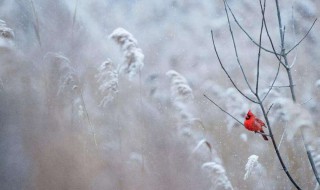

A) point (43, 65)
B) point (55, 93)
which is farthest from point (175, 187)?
point (43, 65)

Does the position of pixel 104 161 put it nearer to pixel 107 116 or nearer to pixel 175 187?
pixel 107 116

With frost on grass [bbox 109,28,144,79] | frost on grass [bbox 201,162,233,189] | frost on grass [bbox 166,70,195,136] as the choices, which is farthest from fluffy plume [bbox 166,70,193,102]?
frost on grass [bbox 201,162,233,189]

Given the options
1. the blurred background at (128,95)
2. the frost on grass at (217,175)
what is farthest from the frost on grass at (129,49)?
the frost on grass at (217,175)

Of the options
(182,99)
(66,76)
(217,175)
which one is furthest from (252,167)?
(66,76)

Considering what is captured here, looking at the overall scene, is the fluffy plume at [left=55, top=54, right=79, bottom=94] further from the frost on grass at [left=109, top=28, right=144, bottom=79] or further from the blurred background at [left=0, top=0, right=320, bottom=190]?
the frost on grass at [left=109, top=28, right=144, bottom=79]

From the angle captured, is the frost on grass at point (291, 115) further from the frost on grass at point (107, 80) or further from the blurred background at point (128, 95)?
the frost on grass at point (107, 80)

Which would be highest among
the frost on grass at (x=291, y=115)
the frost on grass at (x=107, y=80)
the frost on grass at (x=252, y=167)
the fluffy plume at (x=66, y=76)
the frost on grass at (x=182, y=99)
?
the fluffy plume at (x=66, y=76)

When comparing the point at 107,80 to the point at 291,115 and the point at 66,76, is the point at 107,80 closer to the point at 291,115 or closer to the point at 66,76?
the point at 66,76
